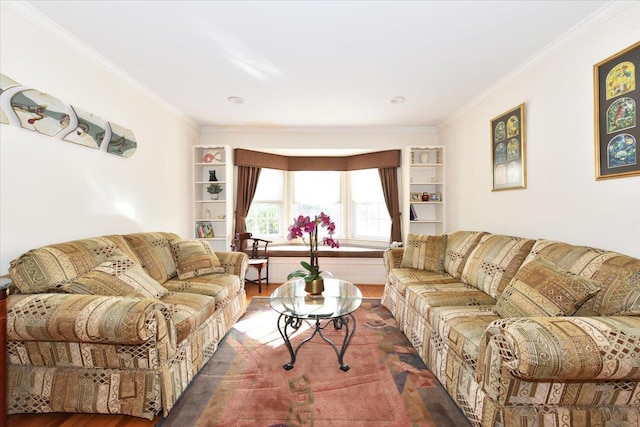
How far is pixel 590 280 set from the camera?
1.75 metres

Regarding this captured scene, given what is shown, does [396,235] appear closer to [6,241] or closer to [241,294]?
[241,294]

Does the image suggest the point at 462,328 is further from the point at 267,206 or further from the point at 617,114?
the point at 267,206

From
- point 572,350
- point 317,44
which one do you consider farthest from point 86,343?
point 317,44

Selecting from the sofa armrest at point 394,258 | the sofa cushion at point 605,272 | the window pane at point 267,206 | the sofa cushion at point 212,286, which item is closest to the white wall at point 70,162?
the sofa cushion at point 212,286

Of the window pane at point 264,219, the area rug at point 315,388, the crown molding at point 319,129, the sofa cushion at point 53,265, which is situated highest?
the crown molding at point 319,129

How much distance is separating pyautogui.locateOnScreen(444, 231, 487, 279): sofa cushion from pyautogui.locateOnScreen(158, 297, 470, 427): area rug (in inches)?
37.8

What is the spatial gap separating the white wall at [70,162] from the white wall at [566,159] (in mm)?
3910

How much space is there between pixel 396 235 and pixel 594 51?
342cm

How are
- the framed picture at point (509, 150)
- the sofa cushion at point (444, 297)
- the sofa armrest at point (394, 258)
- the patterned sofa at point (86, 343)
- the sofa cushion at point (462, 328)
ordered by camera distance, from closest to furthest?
1. the patterned sofa at point (86, 343)
2. the sofa cushion at point (462, 328)
3. the sofa cushion at point (444, 297)
4. the framed picture at point (509, 150)
5. the sofa armrest at point (394, 258)

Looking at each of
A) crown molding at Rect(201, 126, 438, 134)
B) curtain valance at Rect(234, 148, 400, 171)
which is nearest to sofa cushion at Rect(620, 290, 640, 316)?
curtain valance at Rect(234, 148, 400, 171)

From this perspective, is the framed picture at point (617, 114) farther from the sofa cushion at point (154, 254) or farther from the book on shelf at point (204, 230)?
the book on shelf at point (204, 230)

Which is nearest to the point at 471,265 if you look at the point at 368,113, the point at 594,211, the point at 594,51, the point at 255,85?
the point at 594,211

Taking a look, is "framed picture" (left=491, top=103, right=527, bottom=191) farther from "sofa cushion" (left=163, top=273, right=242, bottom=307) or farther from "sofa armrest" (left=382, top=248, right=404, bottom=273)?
"sofa cushion" (left=163, top=273, right=242, bottom=307)

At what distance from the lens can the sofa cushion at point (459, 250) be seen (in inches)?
129
